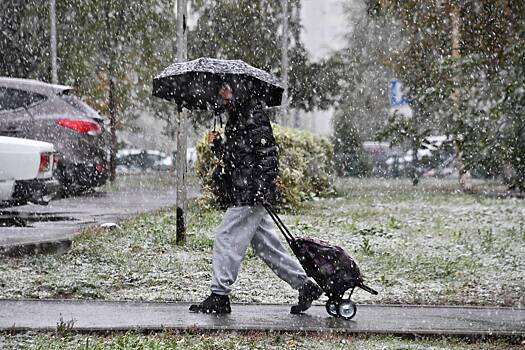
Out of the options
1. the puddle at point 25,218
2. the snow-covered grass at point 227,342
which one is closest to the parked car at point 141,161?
the puddle at point 25,218

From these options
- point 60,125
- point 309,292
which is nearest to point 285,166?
point 60,125

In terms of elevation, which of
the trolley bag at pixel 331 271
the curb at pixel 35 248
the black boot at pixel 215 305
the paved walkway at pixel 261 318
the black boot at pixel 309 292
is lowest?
the curb at pixel 35 248

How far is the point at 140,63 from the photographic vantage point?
87.1 feet

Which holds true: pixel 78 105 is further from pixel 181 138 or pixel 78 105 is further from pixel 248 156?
pixel 248 156

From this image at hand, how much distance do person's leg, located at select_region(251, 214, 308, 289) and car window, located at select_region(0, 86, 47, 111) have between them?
874 centimetres

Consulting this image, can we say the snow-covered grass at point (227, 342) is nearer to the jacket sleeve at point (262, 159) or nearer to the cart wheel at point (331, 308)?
the cart wheel at point (331, 308)

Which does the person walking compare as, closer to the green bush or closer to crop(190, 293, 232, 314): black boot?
crop(190, 293, 232, 314): black boot

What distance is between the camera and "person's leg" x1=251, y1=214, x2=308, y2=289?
6.67 meters

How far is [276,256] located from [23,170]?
4.73 m

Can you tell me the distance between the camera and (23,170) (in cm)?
1047

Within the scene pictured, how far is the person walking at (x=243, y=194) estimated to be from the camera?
6418mm

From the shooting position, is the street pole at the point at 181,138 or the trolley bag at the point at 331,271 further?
the street pole at the point at 181,138

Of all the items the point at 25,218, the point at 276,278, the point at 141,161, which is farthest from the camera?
the point at 141,161

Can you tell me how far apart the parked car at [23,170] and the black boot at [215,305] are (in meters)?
4.43
